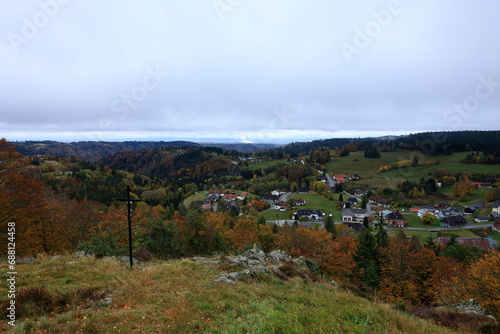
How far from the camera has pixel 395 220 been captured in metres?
68.1

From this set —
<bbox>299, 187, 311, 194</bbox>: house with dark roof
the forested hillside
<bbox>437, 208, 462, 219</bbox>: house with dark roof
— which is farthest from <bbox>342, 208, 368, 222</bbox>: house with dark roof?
<bbox>299, 187, 311, 194</bbox>: house with dark roof

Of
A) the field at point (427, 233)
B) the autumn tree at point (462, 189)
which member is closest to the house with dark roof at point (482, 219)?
the field at point (427, 233)

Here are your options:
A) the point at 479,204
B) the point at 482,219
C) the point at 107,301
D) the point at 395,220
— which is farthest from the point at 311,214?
the point at 107,301

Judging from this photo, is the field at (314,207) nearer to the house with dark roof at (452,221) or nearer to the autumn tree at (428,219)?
the autumn tree at (428,219)

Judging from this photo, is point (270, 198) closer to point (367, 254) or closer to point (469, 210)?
point (469, 210)

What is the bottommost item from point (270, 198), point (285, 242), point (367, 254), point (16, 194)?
point (270, 198)

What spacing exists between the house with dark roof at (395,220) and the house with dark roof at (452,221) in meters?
10.3

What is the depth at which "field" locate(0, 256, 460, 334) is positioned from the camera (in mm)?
7188

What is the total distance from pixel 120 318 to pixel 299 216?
76.6 m

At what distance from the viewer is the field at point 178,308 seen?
7188 millimetres

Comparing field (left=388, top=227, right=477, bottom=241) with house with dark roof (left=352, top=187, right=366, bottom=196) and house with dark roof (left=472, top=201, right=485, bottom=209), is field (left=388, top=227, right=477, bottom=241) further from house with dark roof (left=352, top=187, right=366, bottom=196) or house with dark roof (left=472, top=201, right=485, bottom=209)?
house with dark roof (left=352, top=187, right=366, bottom=196)

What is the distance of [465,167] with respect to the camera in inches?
4729

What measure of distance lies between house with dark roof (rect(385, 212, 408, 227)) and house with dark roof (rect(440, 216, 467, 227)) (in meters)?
10.3

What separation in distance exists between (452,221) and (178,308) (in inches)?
3374
